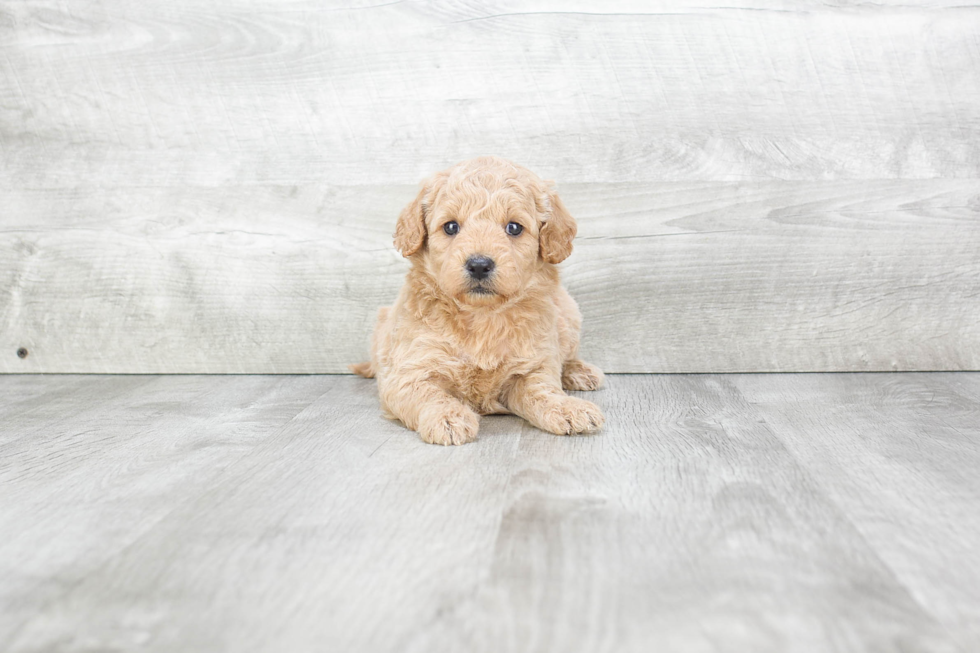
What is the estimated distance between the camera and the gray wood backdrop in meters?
2.96

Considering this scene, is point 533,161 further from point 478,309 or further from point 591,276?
point 478,309

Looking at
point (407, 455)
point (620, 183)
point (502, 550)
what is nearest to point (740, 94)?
point (620, 183)

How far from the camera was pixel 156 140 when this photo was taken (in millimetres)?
3102

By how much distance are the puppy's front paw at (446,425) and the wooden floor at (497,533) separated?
0.04 m

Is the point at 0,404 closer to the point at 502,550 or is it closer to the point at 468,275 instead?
the point at 468,275

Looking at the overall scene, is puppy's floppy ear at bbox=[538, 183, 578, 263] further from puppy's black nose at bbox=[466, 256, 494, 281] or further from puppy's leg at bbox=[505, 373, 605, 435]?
puppy's leg at bbox=[505, 373, 605, 435]

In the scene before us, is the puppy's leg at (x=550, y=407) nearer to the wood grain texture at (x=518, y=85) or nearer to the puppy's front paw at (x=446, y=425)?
the puppy's front paw at (x=446, y=425)

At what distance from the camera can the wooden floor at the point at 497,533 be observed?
115cm

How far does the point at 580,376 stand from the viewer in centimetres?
281

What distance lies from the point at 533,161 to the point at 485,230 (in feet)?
3.22

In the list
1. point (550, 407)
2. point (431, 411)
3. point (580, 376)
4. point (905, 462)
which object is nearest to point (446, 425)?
point (431, 411)

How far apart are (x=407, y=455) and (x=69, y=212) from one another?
208 centimetres

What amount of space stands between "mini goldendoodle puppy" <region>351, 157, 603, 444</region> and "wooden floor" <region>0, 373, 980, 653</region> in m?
0.09

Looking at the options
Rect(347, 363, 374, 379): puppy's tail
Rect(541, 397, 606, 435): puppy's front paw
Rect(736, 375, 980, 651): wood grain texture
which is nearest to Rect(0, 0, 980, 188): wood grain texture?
Rect(347, 363, 374, 379): puppy's tail
